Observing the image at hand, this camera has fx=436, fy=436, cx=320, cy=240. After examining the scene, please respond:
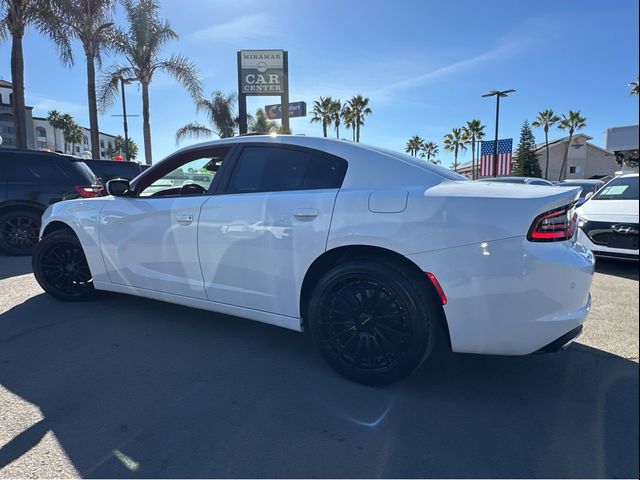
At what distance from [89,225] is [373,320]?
9.72ft

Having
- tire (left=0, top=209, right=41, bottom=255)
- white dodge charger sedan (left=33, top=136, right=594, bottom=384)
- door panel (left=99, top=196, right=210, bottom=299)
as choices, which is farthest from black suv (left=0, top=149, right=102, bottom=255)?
white dodge charger sedan (left=33, top=136, right=594, bottom=384)

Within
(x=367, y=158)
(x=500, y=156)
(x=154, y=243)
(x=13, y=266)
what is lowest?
(x=13, y=266)

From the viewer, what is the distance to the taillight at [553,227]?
92.2 inches

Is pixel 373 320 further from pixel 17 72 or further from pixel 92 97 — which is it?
pixel 92 97

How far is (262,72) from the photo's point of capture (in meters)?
15.6

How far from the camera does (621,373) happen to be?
2.97 metres

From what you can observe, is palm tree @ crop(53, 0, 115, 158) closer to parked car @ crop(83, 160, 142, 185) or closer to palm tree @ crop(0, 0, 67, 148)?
palm tree @ crop(0, 0, 67, 148)

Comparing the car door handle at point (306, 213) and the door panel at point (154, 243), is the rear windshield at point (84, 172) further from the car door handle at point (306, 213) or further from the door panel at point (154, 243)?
the car door handle at point (306, 213)

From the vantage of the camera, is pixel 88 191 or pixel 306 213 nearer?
pixel 306 213

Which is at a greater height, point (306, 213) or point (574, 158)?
point (574, 158)

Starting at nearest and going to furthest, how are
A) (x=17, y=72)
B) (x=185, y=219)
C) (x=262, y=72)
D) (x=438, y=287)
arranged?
(x=438, y=287) → (x=185, y=219) → (x=17, y=72) → (x=262, y=72)

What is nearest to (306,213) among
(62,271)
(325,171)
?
(325,171)

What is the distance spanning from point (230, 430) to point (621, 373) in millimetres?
2616

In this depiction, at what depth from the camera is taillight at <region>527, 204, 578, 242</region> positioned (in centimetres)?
234
